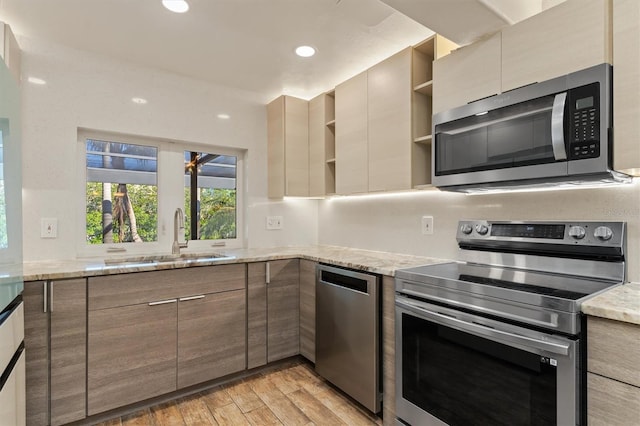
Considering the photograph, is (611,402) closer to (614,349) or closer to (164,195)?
(614,349)

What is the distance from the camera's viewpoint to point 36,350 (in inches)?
67.4

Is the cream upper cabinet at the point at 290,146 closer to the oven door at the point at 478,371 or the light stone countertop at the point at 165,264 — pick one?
the light stone countertop at the point at 165,264

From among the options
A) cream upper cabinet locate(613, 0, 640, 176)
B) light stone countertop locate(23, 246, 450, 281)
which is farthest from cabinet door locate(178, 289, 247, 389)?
cream upper cabinet locate(613, 0, 640, 176)

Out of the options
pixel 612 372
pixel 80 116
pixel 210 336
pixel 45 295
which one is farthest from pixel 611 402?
→ pixel 80 116

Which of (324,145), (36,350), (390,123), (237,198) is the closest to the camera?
(36,350)

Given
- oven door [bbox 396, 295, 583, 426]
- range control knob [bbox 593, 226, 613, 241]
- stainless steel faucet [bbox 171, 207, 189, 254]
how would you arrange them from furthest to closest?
stainless steel faucet [bbox 171, 207, 189, 254]
range control knob [bbox 593, 226, 613, 241]
oven door [bbox 396, 295, 583, 426]

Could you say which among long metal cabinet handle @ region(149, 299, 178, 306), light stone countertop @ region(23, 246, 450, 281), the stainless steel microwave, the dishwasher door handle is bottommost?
long metal cabinet handle @ region(149, 299, 178, 306)

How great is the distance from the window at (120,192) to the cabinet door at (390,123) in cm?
178

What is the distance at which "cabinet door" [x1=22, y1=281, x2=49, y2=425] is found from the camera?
1.69m

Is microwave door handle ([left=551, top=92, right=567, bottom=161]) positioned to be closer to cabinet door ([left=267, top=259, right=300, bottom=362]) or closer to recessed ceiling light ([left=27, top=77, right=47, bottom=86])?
cabinet door ([left=267, top=259, right=300, bottom=362])

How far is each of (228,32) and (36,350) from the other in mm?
2074

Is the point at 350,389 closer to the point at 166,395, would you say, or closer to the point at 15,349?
the point at 166,395

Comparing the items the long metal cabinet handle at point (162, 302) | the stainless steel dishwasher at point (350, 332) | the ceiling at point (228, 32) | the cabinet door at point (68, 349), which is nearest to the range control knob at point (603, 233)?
the stainless steel dishwasher at point (350, 332)

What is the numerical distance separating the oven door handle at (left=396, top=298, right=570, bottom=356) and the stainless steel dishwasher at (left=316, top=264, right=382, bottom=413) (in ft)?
0.86
